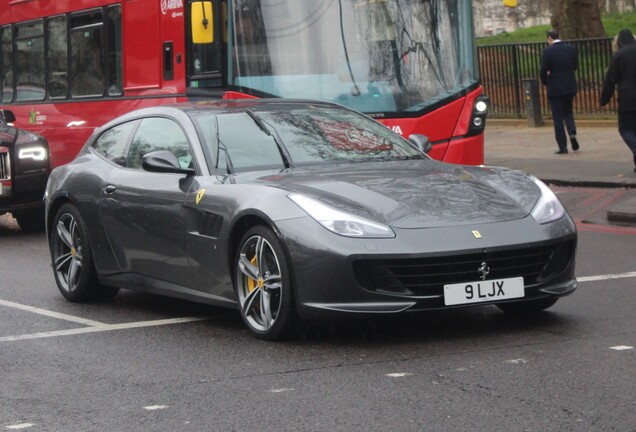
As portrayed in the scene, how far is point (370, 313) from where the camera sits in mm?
7633

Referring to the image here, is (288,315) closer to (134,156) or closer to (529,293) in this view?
(529,293)

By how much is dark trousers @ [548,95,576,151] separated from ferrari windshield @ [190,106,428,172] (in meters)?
11.4

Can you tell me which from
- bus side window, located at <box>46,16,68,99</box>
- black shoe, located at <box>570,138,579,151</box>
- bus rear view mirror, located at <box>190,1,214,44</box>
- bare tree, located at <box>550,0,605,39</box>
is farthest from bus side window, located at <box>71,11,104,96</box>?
bare tree, located at <box>550,0,605,39</box>

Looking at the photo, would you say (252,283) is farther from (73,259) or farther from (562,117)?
(562,117)

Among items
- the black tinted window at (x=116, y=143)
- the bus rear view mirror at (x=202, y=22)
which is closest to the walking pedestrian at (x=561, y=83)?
the bus rear view mirror at (x=202, y=22)

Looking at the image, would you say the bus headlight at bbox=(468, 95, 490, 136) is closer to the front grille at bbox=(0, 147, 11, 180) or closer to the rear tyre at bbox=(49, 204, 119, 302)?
→ the front grille at bbox=(0, 147, 11, 180)

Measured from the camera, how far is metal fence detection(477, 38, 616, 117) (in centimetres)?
2555

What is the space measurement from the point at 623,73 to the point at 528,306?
968 cm

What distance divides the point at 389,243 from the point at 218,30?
874cm

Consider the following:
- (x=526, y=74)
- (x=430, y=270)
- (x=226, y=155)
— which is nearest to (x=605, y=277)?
(x=430, y=270)

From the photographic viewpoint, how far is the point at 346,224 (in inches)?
301

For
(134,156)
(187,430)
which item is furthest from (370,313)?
(134,156)

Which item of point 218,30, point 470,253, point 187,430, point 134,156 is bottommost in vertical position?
point 187,430

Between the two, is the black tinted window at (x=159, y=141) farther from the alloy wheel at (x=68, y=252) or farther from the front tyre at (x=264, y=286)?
A: the front tyre at (x=264, y=286)
